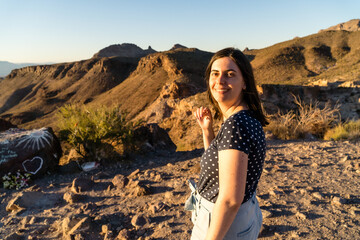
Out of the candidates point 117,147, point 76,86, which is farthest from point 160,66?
point 117,147

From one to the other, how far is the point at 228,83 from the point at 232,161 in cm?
46

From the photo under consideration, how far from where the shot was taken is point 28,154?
15.5ft

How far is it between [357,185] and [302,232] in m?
1.56

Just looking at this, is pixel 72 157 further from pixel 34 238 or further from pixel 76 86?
pixel 76 86

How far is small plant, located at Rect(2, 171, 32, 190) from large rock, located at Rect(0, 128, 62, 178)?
0.27ft

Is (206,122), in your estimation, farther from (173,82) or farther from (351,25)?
(351,25)

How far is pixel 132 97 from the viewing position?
27625 millimetres

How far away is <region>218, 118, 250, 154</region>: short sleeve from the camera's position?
1009mm

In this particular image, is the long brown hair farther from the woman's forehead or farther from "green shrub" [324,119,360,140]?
"green shrub" [324,119,360,140]

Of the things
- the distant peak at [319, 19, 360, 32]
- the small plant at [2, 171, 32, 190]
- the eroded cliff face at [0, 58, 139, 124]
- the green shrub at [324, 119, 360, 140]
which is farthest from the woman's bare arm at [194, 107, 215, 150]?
the distant peak at [319, 19, 360, 32]

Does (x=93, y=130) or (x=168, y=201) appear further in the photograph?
(x=93, y=130)

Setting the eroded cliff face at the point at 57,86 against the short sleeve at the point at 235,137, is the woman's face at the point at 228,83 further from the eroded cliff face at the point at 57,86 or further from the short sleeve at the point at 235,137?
the eroded cliff face at the point at 57,86

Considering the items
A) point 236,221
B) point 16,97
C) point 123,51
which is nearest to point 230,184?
point 236,221

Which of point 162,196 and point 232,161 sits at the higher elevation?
point 232,161
